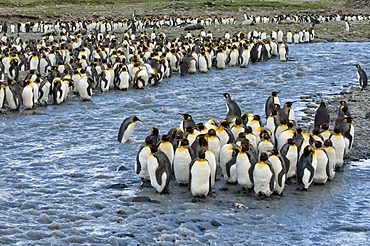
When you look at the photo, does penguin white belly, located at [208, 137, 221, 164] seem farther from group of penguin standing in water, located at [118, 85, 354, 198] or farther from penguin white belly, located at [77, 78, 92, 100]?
penguin white belly, located at [77, 78, 92, 100]

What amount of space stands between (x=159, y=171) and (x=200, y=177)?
2.14 ft

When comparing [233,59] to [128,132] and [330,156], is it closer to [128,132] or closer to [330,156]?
[128,132]

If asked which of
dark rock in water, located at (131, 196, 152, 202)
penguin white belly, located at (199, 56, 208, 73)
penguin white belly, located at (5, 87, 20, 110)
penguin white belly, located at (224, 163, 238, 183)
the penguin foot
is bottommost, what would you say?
dark rock in water, located at (131, 196, 152, 202)

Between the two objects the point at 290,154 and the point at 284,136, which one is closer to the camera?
the point at 290,154

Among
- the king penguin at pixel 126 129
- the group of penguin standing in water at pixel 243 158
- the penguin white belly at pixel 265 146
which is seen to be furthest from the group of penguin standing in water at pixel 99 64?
the penguin white belly at pixel 265 146

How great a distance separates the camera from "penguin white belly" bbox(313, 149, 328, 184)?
8438 millimetres

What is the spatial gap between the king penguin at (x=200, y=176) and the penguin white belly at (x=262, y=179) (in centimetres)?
67

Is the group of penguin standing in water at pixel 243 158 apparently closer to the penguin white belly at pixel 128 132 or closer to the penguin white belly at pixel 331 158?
the penguin white belly at pixel 331 158

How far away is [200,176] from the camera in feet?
26.0

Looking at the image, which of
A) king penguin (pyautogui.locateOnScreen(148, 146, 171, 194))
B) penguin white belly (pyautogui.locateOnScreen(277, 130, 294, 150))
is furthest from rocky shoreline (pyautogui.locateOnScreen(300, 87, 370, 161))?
king penguin (pyautogui.locateOnScreen(148, 146, 171, 194))

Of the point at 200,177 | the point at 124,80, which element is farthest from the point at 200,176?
the point at 124,80

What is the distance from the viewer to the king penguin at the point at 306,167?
8273 millimetres

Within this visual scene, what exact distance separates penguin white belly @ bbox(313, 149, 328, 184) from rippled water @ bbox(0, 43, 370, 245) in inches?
6.3

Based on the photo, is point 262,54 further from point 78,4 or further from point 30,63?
point 78,4
